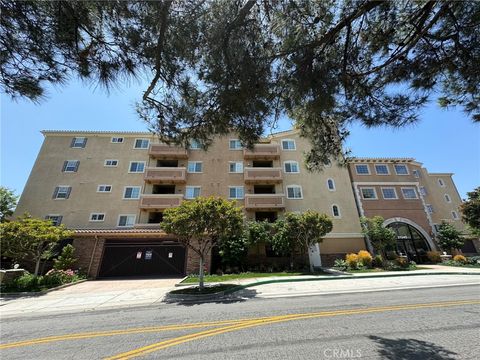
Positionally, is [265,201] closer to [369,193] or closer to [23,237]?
[369,193]

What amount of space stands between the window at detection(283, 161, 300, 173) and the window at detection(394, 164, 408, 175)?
1339 cm

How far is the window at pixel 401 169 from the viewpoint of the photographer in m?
28.0

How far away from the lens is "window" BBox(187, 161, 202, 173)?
24942 millimetres

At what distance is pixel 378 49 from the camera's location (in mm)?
5102

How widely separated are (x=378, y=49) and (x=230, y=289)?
11.1 meters

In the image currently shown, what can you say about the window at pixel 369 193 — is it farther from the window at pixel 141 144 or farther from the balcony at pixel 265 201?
the window at pixel 141 144

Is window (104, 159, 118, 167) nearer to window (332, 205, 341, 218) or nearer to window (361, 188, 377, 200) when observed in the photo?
window (332, 205, 341, 218)

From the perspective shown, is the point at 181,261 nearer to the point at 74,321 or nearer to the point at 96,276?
the point at 96,276

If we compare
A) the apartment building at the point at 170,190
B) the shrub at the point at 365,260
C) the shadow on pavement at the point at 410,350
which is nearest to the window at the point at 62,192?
the apartment building at the point at 170,190

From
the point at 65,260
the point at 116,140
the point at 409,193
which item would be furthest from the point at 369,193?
the point at 116,140

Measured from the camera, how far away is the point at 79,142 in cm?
2541

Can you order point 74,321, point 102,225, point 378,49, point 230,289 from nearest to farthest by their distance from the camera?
point 378,49
point 74,321
point 230,289
point 102,225

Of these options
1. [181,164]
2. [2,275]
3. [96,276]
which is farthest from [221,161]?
[2,275]

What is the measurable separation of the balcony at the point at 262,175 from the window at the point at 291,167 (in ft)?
4.99
